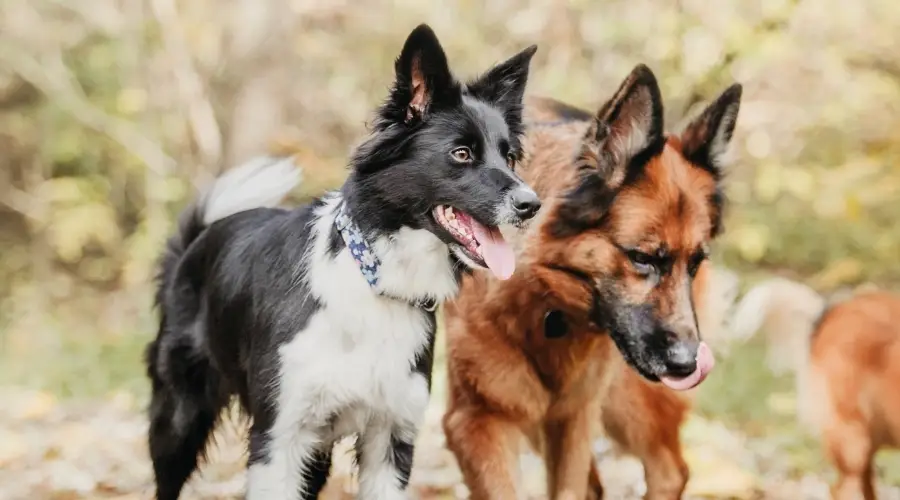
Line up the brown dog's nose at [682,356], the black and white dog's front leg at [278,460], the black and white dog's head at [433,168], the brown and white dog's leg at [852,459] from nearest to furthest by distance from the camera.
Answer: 1. the black and white dog's head at [433,168]
2. the black and white dog's front leg at [278,460]
3. the brown dog's nose at [682,356]
4. the brown and white dog's leg at [852,459]

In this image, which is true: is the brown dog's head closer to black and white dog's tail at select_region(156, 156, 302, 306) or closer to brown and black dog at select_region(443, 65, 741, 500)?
brown and black dog at select_region(443, 65, 741, 500)

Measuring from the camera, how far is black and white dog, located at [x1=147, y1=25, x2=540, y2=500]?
2.83 metres

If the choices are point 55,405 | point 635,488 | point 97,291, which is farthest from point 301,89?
point 635,488

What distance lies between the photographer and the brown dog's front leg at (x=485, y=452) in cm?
362

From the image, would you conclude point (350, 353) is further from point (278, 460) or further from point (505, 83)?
point (505, 83)

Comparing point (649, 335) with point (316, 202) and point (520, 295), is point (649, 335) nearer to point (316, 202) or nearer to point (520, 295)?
point (520, 295)

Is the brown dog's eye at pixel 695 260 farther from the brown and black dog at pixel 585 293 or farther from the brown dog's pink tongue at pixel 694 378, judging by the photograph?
the brown dog's pink tongue at pixel 694 378

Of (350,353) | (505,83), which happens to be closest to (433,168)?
(505,83)

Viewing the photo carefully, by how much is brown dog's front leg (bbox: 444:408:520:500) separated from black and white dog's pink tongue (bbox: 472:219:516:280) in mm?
1043

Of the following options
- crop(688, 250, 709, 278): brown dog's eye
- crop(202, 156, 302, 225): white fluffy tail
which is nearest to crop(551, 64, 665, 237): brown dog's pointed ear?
crop(688, 250, 709, 278): brown dog's eye

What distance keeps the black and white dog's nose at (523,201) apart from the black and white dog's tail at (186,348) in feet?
4.06

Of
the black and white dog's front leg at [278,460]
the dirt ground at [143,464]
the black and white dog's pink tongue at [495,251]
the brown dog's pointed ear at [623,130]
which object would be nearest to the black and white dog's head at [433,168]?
the black and white dog's pink tongue at [495,251]

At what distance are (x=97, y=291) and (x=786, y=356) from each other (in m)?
6.38

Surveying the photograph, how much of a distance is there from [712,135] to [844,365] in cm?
172
